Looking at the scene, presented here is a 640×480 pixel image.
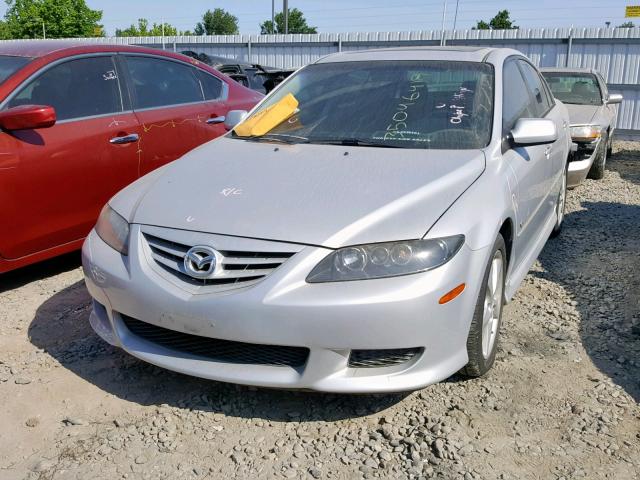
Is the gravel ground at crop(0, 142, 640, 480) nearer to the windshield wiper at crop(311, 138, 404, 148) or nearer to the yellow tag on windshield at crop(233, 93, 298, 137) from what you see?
the windshield wiper at crop(311, 138, 404, 148)

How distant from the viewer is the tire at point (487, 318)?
2.77 metres

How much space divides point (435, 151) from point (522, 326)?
1.24 meters

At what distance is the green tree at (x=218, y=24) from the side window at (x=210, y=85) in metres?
93.1

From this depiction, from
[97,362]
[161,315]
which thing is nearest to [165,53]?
[97,362]

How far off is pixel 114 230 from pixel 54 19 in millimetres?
46933

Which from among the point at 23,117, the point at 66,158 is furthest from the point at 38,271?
the point at 23,117

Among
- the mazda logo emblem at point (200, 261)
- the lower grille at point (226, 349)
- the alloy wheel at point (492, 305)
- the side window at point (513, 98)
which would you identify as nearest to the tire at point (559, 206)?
the side window at point (513, 98)

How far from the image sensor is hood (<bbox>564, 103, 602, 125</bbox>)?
749cm

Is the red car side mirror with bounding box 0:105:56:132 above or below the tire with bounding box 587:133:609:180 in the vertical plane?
above

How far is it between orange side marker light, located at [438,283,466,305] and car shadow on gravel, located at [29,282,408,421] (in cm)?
67

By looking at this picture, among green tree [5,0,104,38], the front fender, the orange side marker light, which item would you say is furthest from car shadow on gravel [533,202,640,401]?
green tree [5,0,104,38]

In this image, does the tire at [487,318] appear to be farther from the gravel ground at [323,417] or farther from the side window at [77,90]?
the side window at [77,90]

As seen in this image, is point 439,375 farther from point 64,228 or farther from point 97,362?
point 64,228

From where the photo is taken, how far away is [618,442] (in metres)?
2.64
